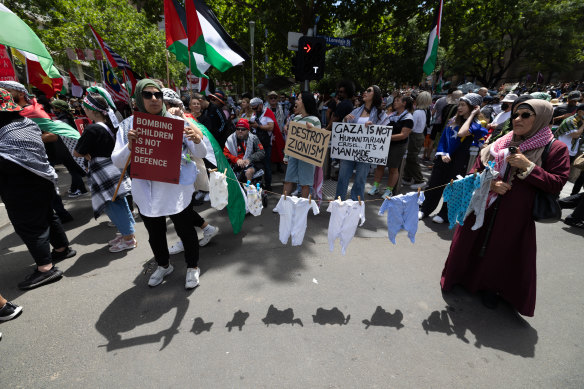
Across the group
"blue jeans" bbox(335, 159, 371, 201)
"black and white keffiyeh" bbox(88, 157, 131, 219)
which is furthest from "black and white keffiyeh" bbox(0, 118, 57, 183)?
"blue jeans" bbox(335, 159, 371, 201)

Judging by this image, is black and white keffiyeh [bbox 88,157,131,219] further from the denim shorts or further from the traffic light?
the traffic light

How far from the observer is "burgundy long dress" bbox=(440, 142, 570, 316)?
7.43 feet

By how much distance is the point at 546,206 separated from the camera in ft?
7.63

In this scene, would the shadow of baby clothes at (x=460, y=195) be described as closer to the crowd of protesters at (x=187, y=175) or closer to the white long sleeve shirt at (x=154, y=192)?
the crowd of protesters at (x=187, y=175)

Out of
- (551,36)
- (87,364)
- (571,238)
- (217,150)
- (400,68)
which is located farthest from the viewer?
(551,36)

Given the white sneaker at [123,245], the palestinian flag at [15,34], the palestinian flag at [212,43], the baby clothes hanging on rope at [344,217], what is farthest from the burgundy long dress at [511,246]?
the palestinian flag at [15,34]

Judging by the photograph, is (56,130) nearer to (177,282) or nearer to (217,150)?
(217,150)

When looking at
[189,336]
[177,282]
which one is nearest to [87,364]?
[189,336]

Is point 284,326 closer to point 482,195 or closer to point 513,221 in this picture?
point 482,195

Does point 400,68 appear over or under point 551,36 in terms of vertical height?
under

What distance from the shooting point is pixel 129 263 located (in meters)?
3.51

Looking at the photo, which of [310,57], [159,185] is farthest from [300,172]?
[310,57]

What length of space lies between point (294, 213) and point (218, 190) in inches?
33.1

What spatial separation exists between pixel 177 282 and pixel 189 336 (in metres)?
0.84
